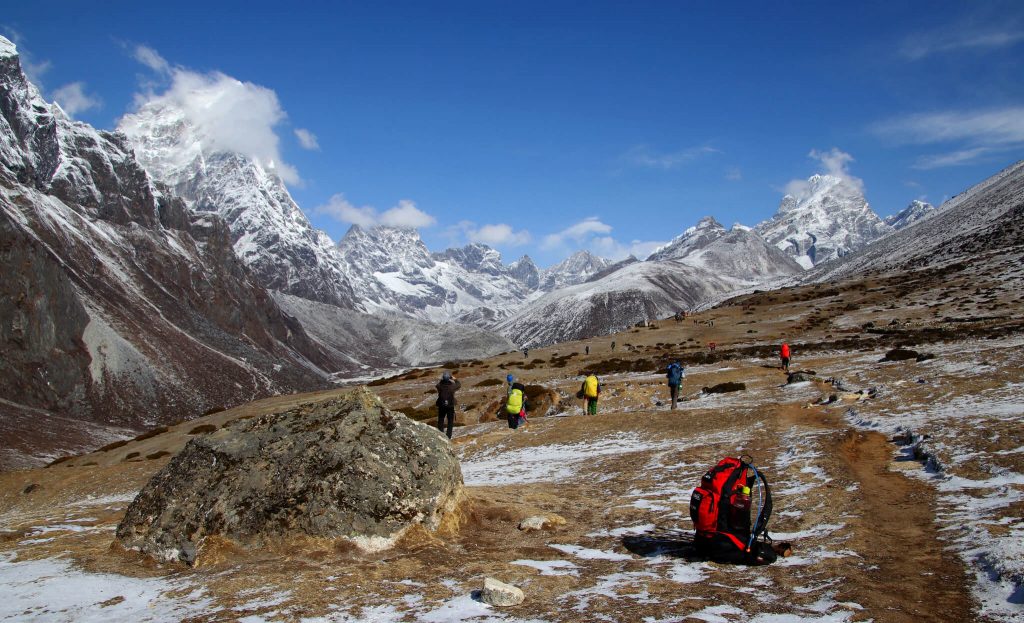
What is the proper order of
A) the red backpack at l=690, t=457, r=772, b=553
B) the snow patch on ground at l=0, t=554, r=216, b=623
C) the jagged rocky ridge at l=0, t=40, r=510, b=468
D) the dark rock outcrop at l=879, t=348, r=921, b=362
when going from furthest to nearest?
the jagged rocky ridge at l=0, t=40, r=510, b=468 → the dark rock outcrop at l=879, t=348, r=921, b=362 → the red backpack at l=690, t=457, r=772, b=553 → the snow patch on ground at l=0, t=554, r=216, b=623

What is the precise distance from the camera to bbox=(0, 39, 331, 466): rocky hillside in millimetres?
121938

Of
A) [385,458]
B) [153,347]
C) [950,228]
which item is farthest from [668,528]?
[950,228]

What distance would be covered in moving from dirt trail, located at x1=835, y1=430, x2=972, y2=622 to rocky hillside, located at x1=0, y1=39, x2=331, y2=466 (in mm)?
100915

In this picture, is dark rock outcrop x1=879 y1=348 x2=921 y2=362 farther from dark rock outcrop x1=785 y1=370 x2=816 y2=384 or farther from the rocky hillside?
the rocky hillside

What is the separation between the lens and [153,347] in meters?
155

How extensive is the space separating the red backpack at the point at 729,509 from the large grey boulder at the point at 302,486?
5.13m

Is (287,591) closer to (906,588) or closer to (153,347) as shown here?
(906,588)

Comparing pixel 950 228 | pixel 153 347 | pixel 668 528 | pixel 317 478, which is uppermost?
pixel 950 228

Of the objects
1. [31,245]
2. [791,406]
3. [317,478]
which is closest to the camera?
[317,478]

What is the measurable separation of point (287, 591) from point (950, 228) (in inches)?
7503

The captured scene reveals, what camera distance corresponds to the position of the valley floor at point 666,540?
8.45 m

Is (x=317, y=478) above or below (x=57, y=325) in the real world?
below

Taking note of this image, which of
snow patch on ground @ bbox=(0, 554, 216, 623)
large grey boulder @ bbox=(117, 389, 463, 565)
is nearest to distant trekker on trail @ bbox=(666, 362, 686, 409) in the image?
large grey boulder @ bbox=(117, 389, 463, 565)

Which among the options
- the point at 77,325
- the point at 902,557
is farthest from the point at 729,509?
the point at 77,325
